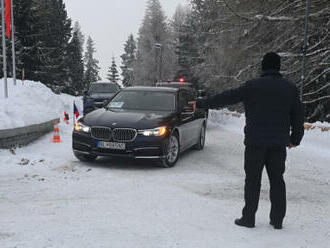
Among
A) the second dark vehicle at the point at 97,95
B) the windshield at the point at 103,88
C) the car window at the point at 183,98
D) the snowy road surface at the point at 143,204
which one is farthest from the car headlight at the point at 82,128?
the windshield at the point at 103,88

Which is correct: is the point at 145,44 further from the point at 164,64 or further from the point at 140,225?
the point at 140,225

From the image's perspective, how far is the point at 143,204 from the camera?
551 centimetres

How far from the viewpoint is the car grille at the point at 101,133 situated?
7996 mm

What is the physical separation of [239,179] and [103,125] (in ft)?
9.25

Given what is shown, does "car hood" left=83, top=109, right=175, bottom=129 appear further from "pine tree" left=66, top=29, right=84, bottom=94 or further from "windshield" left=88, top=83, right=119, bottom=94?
"pine tree" left=66, top=29, right=84, bottom=94

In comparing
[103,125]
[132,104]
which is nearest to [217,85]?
[132,104]

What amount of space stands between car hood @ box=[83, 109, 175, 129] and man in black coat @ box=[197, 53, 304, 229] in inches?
141

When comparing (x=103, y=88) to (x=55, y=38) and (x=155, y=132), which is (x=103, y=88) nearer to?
(x=155, y=132)

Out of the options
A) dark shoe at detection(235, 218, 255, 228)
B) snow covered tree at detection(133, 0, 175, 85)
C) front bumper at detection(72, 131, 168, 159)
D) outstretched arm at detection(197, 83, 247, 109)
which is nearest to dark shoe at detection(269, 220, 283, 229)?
dark shoe at detection(235, 218, 255, 228)

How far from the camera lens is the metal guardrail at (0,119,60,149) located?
8866 millimetres

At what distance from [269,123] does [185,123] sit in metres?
4.97

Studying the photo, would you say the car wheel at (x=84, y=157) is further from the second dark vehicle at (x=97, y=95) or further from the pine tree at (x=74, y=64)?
the pine tree at (x=74, y=64)

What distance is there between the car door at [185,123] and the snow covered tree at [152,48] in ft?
167

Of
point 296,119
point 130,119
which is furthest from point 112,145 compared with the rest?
point 296,119
